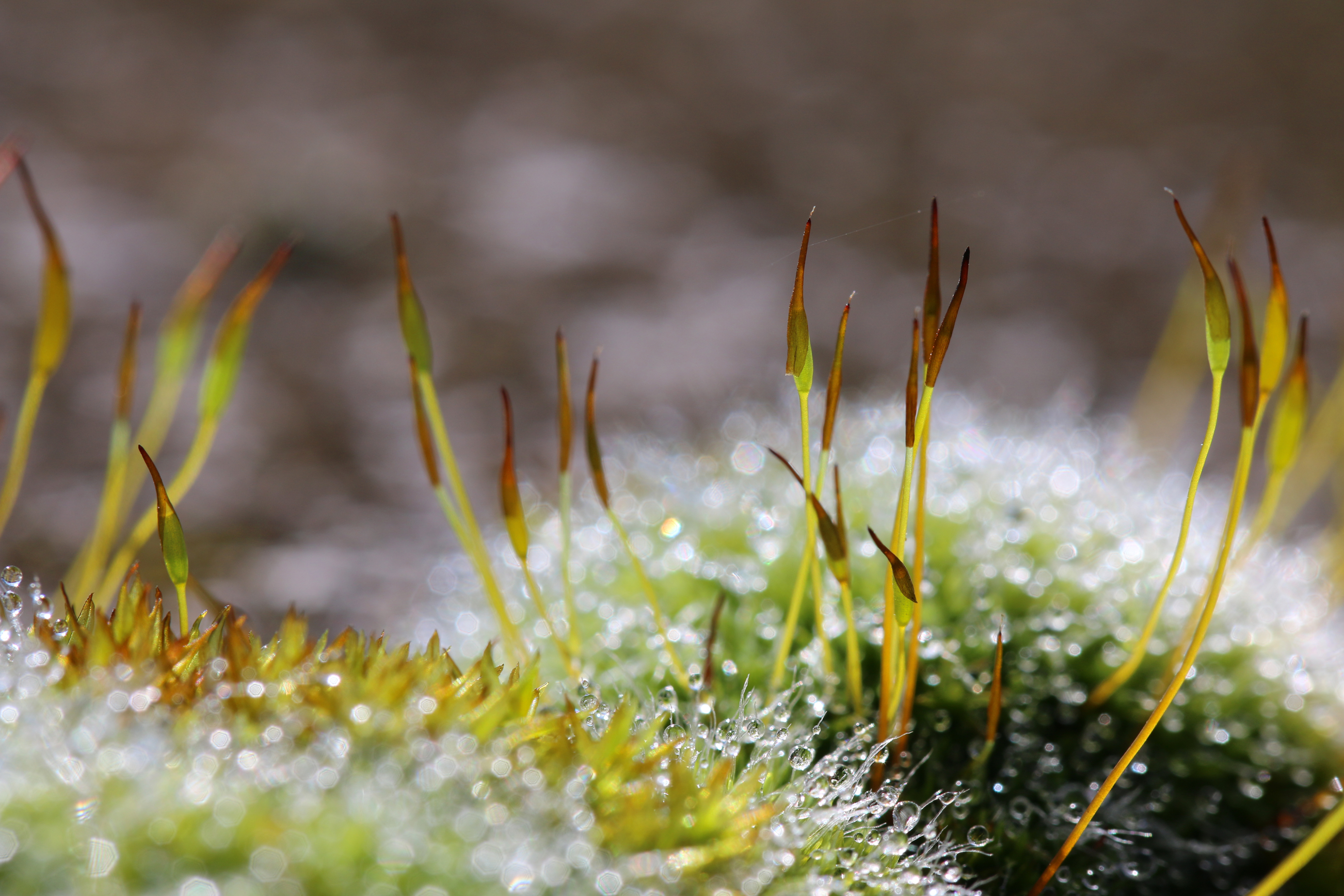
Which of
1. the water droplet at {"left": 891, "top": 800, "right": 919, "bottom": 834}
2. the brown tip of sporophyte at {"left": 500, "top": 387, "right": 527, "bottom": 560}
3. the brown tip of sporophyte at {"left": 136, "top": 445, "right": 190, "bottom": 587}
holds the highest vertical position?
the brown tip of sporophyte at {"left": 500, "top": 387, "right": 527, "bottom": 560}

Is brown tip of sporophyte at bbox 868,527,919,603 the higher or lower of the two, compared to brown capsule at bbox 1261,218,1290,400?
lower

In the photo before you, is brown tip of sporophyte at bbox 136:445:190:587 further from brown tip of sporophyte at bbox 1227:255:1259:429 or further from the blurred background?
the blurred background

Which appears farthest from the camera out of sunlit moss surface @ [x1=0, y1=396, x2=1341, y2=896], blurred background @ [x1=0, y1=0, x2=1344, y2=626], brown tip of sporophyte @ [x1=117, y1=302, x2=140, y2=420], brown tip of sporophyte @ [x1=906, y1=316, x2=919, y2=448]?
blurred background @ [x1=0, y1=0, x2=1344, y2=626]

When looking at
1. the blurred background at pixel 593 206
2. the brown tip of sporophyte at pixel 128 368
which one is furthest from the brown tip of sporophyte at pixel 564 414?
the blurred background at pixel 593 206

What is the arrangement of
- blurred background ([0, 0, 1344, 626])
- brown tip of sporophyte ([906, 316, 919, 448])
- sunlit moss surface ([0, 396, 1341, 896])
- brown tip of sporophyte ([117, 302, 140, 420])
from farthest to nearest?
blurred background ([0, 0, 1344, 626]), brown tip of sporophyte ([117, 302, 140, 420]), brown tip of sporophyte ([906, 316, 919, 448]), sunlit moss surface ([0, 396, 1341, 896])

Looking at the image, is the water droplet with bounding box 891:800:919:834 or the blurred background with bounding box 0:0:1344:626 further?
the blurred background with bounding box 0:0:1344:626

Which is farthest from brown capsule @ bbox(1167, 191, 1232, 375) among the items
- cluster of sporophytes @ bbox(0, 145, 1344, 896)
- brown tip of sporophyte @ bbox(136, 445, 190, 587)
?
brown tip of sporophyte @ bbox(136, 445, 190, 587)

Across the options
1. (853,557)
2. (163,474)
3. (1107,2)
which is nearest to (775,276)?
(163,474)

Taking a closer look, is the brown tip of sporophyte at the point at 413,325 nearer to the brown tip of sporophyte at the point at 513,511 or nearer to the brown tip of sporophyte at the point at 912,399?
the brown tip of sporophyte at the point at 513,511
